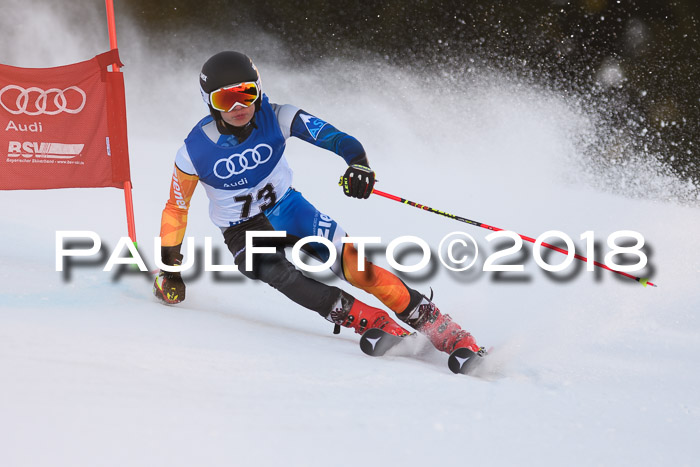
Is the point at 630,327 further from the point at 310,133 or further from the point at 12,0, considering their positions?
the point at 12,0

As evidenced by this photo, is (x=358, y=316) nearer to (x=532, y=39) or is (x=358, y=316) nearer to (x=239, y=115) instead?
(x=239, y=115)

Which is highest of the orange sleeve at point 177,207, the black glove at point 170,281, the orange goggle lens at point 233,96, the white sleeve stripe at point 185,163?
the orange goggle lens at point 233,96

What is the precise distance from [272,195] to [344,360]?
0.88 metres

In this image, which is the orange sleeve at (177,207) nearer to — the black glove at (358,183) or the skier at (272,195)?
the skier at (272,195)

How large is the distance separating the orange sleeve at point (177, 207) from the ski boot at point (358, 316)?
2.66 feet

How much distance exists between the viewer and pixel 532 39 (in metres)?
7.48

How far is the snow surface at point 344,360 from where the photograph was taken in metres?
1.49

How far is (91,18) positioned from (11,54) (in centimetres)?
114

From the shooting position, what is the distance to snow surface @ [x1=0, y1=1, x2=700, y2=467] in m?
1.49

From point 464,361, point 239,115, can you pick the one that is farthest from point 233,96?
point 464,361

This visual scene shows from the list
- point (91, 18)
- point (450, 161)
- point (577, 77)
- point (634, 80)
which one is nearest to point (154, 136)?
point (91, 18)

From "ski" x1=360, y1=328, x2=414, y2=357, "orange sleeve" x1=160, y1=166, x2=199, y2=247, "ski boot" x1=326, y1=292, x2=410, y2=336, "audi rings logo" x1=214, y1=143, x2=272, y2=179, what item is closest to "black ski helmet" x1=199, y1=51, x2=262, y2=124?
"audi rings logo" x1=214, y1=143, x2=272, y2=179

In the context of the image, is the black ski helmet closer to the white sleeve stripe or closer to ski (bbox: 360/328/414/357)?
the white sleeve stripe

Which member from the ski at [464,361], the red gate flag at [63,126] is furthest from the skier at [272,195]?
the red gate flag at [63,126]
